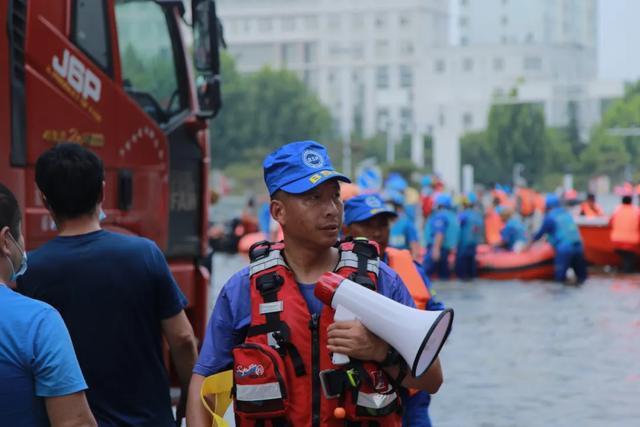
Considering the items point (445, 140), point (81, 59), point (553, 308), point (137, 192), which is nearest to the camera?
point (81, 59)

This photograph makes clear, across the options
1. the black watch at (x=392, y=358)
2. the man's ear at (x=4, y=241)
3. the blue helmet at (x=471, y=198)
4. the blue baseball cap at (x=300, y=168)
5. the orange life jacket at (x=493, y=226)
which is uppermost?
the blue baseball cap at (x=300, y=168)

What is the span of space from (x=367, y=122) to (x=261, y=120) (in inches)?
1504

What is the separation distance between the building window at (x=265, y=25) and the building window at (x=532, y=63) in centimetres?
3098

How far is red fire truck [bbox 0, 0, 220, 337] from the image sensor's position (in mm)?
8078

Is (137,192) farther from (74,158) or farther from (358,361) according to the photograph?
(358,361)

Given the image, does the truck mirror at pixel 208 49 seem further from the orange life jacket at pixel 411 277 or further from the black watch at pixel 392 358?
the black watch at pixel 392 358

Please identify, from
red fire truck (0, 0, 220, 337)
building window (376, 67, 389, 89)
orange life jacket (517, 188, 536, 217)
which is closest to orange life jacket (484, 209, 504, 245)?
orange life jacket (517, 188, 536, 217)

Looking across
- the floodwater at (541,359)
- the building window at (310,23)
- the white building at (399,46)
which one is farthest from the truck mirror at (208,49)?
the building window at (310,23)

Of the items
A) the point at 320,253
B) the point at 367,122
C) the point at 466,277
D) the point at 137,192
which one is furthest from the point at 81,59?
the point at 367,122

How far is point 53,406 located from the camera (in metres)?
3.54

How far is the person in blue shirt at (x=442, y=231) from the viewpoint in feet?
81.9

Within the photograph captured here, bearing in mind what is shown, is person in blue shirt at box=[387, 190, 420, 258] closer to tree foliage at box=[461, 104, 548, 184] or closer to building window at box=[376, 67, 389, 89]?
tree foliage at box=[461, 104, 548, 184]

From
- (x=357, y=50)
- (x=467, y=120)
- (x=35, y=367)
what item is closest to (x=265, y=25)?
(x=357, y=50)

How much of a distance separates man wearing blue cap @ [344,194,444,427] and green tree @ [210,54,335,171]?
354 feet
